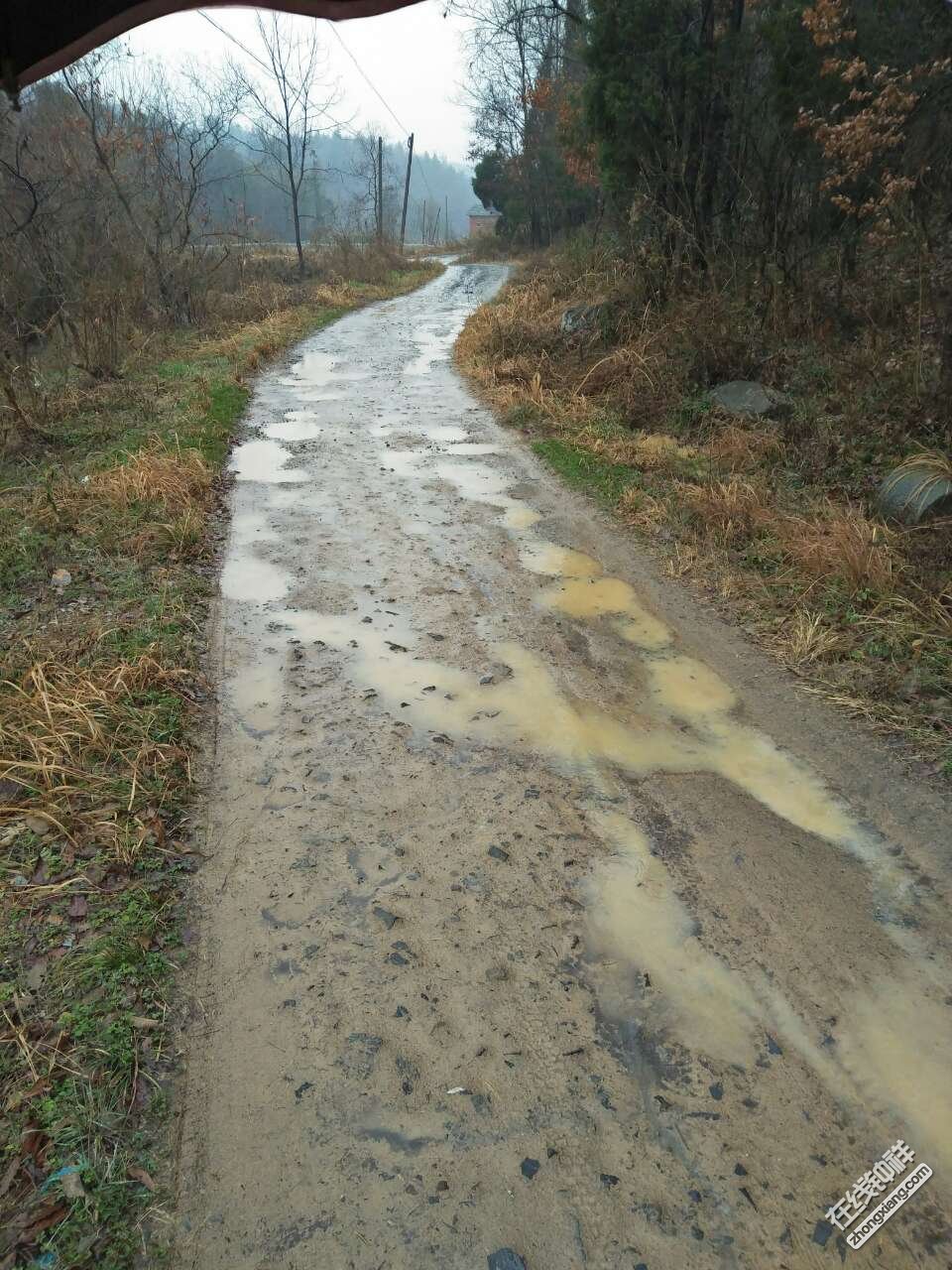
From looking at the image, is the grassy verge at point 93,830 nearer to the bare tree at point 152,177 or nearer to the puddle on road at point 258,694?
the puddle on road at point 258,694

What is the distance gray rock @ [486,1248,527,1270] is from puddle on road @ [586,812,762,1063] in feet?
2.40

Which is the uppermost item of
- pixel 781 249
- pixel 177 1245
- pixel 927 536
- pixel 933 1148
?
pixel 781 249

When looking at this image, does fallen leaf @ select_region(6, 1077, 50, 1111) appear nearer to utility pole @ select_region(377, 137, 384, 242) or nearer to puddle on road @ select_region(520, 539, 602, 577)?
puddle on road @ select_region(520, 539, 602, 577)

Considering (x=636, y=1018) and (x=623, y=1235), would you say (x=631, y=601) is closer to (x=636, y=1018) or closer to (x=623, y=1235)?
(x=636, y=1018)

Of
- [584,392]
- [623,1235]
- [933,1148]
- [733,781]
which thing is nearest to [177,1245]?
[623,1235]

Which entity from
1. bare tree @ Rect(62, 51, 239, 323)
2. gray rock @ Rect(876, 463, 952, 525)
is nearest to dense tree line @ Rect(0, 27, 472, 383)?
bare tree @ Rect(62, 51, 239, 323)

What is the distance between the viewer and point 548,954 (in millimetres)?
2588

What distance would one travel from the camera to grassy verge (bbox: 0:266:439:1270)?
199cm

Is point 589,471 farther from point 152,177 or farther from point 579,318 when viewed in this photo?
point 152,177

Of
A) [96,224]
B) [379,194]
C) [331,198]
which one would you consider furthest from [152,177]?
[331,198]

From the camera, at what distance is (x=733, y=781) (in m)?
3.44

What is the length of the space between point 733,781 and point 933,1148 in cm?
159

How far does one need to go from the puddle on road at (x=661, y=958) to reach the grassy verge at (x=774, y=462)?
5.26 feet
